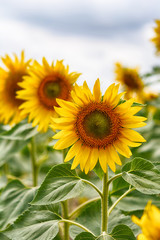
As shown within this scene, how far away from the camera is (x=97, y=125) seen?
3.26ft

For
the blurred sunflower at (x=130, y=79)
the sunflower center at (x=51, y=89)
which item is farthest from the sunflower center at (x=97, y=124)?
the blurred sunflower at (x=130, y=79)

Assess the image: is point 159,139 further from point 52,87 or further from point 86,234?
point 86,234

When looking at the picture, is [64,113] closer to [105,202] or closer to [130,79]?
[105,202]

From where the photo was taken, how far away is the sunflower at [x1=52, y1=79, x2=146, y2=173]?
91cm

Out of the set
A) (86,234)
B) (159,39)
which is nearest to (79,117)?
(86,234)

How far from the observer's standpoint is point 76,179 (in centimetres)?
95

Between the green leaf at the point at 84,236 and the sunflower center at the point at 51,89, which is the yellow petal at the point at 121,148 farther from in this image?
the sunflower center at the point at 51,89

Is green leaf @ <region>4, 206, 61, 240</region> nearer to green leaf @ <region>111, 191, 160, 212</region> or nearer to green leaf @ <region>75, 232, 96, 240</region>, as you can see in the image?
green leaf @ <region>75, 232, 96, 240</region>

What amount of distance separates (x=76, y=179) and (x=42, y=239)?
178 millimetres

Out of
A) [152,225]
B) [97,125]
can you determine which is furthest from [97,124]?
[152,225]

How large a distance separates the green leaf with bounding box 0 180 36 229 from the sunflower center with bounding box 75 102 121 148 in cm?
33

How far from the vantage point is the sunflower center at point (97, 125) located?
952mm

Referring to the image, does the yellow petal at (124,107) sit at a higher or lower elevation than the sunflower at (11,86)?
lower

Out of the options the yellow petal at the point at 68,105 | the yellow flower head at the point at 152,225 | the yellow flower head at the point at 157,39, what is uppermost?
the yellow flower head at the point at 157,39
